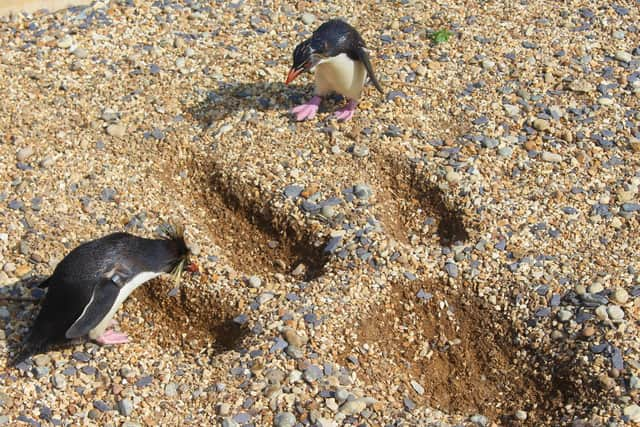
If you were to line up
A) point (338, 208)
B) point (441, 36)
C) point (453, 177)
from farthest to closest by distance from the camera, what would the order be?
1. point (441, 36)
2. point (453, 177)
3. point (338, 208)

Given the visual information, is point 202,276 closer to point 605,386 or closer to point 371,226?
point 371,226

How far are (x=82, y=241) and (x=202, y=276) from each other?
0.66 m

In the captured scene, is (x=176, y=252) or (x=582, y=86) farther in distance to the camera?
(x=582, y=86)

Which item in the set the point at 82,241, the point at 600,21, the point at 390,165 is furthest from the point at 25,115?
the point at 600,21

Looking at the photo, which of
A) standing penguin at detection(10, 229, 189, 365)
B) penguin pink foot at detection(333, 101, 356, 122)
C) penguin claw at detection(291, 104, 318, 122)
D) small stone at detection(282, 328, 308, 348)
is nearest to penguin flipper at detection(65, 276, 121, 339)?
standing penguin at detection(10, 229, 189, 365)

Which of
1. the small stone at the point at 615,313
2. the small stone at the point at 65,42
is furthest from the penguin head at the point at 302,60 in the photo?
the small stone at the point at 615,313

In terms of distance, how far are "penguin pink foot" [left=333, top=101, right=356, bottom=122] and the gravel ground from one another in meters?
0.06

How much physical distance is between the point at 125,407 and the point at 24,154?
1.88m

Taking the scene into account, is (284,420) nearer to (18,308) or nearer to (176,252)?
(176,252)

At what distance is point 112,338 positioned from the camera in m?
4.19

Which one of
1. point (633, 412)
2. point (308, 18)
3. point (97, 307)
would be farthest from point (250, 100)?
point (633, 412)

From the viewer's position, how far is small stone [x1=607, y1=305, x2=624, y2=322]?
414cm

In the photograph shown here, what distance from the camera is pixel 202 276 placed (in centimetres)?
452

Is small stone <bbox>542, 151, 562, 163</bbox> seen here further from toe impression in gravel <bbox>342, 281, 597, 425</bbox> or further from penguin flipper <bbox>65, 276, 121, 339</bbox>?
penguin flipper <bbox>65, 276, 121, 339</bbox>
